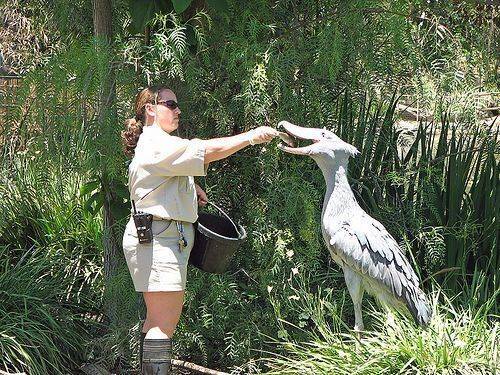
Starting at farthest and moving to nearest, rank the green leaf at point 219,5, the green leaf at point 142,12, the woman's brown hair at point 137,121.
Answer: the green leaf at point 142,12
the green leaf at point 219,5
the woman's brown hair at point 137,121

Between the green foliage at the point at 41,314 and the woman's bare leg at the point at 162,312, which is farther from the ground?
the woman's bare leg at the point at 162,312

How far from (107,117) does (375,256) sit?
5.36 feet

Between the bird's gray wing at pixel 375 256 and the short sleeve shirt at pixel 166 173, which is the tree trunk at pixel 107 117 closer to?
the short sleeve shirt at pixel 166 173

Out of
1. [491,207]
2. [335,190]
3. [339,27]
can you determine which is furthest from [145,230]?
[491,207]

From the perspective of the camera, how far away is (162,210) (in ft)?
14.3

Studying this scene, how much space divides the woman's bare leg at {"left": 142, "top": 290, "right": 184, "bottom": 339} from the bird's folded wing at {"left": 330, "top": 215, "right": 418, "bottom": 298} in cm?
83

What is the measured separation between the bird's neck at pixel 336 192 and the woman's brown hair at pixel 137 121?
3.06ft

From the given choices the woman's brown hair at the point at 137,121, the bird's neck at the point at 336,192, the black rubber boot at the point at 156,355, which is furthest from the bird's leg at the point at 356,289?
the woman's brown hair at the point at 137,121

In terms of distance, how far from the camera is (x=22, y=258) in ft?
19.5

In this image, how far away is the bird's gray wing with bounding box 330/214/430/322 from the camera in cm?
429

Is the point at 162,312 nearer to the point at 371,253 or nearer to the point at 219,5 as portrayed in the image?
the point at 371,253

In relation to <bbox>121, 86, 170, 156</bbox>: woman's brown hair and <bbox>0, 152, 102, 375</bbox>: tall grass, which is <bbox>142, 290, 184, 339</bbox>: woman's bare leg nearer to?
<bbox>121, 86, 170, 156</bbox>: woman's brown hair

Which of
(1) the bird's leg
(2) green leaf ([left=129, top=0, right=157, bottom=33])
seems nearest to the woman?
(2) green leaf ([left=129, top=0, right=157, bottom=33])

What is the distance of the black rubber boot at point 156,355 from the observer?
4402 mm
